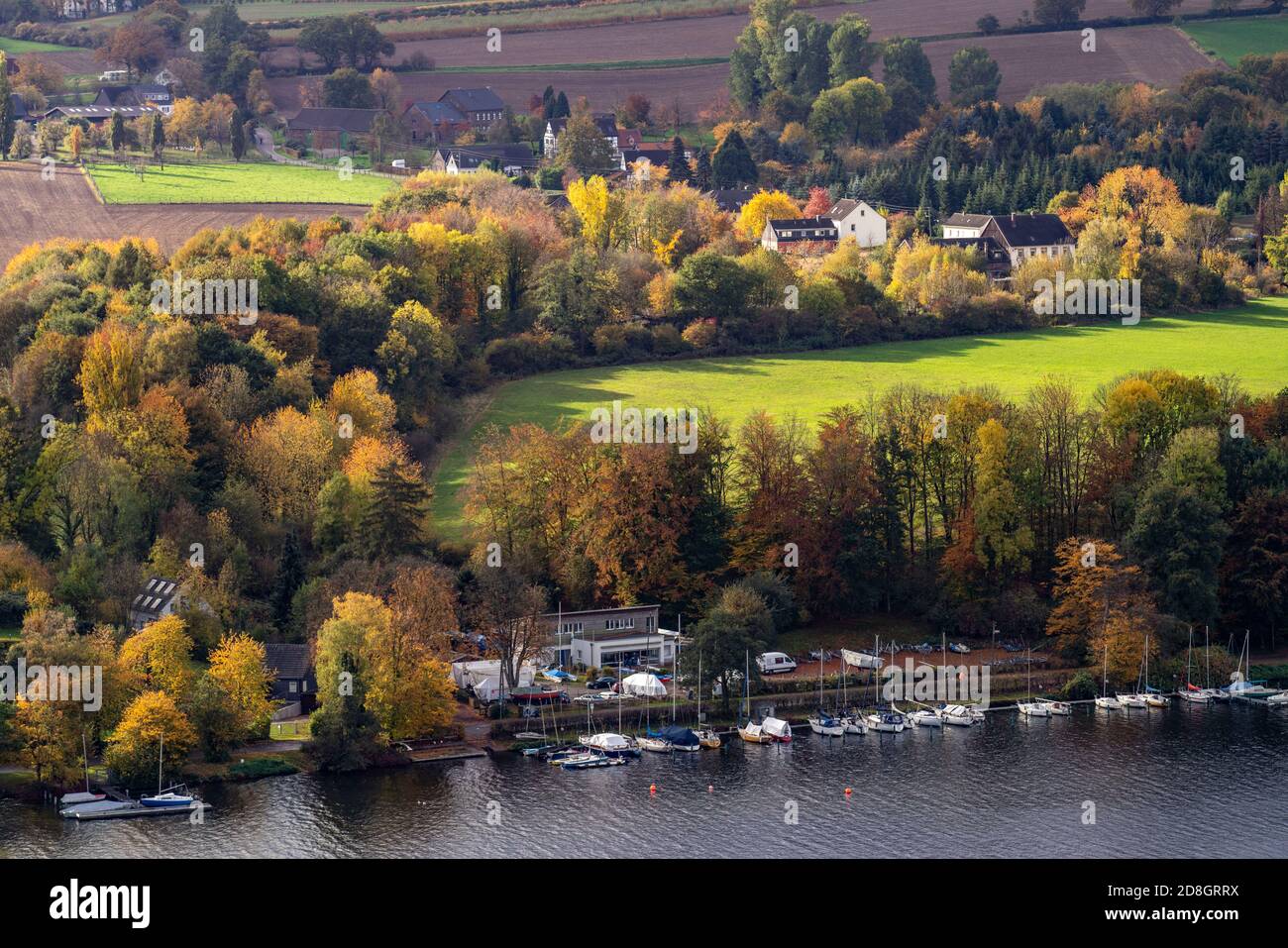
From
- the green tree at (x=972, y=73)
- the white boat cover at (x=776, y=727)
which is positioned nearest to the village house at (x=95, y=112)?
the green tree at (x=972, y=73)

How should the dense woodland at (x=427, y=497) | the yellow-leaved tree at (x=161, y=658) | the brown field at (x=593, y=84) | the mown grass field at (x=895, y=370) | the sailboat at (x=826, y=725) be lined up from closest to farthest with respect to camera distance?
the yellow-leaved tree at (x=161, y=658) → the dense woodland at (x=427, y=497) → the sailboat at (x=826, y=725) → the mown grass field at (x=895, y=370) → the brown field at (x=593, y=84)

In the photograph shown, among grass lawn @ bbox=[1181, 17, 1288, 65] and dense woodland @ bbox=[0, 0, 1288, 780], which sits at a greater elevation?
grass lawn @ bbox=[1181, 17, 1288, 65]

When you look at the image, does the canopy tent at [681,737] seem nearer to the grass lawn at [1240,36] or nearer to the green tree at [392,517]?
the green tree at [392,517]

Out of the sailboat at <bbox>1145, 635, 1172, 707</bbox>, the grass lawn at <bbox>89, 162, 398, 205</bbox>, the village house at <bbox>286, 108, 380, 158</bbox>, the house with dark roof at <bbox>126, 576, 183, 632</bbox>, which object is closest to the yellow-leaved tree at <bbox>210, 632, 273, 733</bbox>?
the house with dark roof at <bbox>126, 576, 183, 632</bbox>

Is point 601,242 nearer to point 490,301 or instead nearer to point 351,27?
point 490,301

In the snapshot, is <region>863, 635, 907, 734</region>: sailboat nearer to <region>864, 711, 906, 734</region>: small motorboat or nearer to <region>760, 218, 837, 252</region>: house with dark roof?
<region>864, 711, 906, 734</region>: small motorboat
